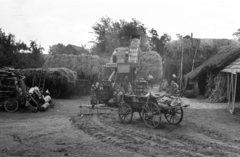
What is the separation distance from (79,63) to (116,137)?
15730mm

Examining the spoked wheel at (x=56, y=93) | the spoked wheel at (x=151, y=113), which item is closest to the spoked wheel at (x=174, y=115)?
the spoked wheel at (x=151, y=113)

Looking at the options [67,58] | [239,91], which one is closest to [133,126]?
[239,91]

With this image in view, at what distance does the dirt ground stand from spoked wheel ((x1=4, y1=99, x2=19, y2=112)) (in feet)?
6.16

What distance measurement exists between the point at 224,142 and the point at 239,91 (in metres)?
10.1

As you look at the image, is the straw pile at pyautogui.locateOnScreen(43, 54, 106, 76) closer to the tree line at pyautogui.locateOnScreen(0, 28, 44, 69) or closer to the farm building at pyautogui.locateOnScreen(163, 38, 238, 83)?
the tree line at pyautogui.locateOnScreen(0, 28, 44, 69)

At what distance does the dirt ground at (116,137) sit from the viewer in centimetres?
555

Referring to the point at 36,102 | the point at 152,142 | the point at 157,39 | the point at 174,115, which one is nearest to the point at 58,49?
the point at 157,39

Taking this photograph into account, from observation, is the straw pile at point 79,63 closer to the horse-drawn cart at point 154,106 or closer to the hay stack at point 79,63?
the hay stack at point 79,63

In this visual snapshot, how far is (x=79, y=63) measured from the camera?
21953mm

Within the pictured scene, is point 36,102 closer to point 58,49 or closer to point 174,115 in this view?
point 174,115

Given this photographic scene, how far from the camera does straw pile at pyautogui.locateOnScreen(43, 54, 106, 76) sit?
846 inches

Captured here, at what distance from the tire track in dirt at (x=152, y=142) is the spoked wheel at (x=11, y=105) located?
16.2 ft

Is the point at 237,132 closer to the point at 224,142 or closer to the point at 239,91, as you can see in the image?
the point at 224,142

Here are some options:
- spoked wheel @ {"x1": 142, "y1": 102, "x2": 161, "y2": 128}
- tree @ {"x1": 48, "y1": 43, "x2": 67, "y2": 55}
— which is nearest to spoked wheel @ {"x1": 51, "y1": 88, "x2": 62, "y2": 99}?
spoked wheel @ {"x1": 142, "y1": 102, "x2": 161, "y2": 128}
